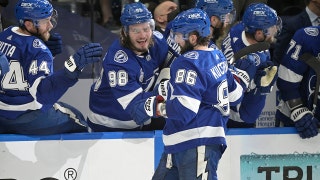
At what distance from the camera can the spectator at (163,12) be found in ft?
21.7

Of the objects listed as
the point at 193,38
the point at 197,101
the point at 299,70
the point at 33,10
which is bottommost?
the point at 299,70

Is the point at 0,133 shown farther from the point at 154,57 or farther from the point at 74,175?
the point at 154,57

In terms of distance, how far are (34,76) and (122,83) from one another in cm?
49

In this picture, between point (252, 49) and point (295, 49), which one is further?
point (295, 49)

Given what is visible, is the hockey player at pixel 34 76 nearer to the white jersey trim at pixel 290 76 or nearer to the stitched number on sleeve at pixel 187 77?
the stitched number on sleeve at pixel 187 77

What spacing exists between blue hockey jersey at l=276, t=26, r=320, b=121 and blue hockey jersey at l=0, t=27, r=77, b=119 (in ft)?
4.37

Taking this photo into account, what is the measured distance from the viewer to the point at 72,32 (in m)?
7.05

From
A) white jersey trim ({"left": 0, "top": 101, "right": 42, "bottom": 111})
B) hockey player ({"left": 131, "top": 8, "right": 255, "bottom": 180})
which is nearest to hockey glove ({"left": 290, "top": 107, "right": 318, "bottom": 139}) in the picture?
hockey player ({"left": 131, "top": 8, "right": 255, "bottom": 180})

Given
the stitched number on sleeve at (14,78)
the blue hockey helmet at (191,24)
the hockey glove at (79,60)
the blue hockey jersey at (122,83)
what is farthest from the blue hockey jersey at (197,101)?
the stitched number on sleeve at (14,78)

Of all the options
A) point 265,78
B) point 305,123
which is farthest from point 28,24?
point 305,123

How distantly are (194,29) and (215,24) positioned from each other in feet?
3.27

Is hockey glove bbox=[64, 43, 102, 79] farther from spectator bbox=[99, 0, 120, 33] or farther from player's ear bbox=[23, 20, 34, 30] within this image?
spectator bbox=[99, 0, 120, 33]

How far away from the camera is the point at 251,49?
17.0 feet

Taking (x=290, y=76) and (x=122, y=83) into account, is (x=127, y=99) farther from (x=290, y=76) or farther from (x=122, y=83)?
(x=290, y=76)
